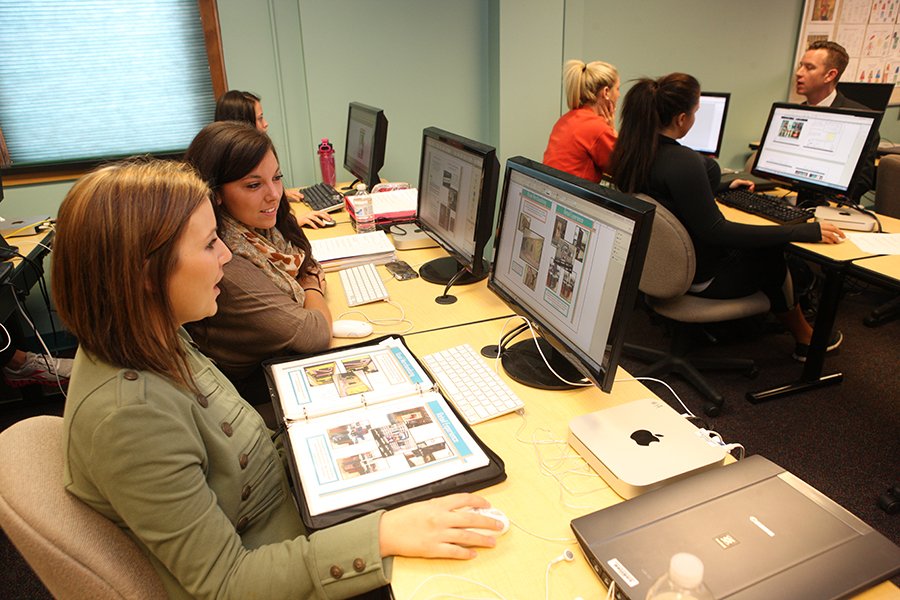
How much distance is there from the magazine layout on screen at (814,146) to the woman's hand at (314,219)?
7.00ft

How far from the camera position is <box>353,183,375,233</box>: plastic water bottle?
2342 mm

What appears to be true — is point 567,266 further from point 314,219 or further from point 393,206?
point 314,219

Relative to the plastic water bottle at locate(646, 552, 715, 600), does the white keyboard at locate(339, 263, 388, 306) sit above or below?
below

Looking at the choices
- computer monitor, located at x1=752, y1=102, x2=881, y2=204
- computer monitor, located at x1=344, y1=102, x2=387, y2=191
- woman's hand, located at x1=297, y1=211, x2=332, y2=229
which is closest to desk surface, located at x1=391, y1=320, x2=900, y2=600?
woman's hand, located at x1=297, y1=211, x2=332, y2=229

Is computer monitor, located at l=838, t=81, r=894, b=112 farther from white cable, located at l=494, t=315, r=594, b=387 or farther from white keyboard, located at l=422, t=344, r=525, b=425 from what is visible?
white keyboard, located at l=422, t=344, r=525, b=425

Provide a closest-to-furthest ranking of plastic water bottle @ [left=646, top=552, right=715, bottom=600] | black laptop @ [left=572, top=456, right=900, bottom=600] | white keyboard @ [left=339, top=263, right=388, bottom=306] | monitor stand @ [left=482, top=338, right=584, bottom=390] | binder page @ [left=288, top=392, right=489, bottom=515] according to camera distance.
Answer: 1. plastic water bottle @ [left=646, top=552, right=715, bottom=600]
2. black laptop @ [left=572, top=456, right=900, bottom=600]
3. binder page @ [left=288, top=392, right=489, bottom=515]
4. monitor stand @ [left=482, top=338, right=584, bottom=390]
5. white keyboard @ [left=339, top=263, right=388, bottom=306]

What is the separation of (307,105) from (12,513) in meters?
2.97

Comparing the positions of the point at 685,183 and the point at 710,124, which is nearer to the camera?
the point at 685,183

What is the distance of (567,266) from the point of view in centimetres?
115

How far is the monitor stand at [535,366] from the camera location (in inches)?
50.2

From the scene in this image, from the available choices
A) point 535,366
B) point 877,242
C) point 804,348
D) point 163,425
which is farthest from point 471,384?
point 804,348

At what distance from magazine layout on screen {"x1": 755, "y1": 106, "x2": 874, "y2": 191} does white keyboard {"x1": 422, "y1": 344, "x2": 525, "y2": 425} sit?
6.79ft

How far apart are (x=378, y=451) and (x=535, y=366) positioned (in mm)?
458

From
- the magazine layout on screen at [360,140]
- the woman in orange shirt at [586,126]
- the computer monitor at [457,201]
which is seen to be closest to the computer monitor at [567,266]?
the computer monitor at [457,201]
